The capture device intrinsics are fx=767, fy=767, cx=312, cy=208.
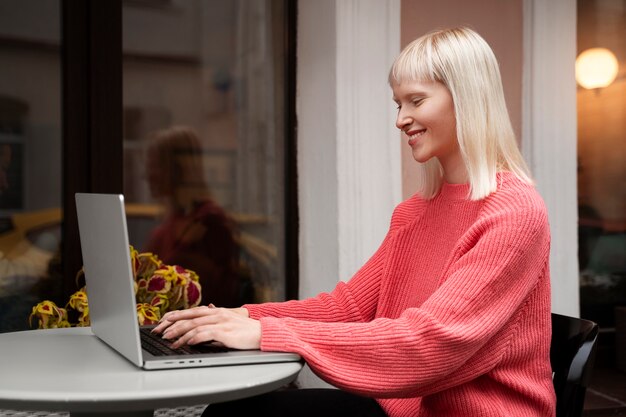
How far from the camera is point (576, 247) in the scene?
3029 millimetres

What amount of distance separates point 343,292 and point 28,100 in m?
1.45

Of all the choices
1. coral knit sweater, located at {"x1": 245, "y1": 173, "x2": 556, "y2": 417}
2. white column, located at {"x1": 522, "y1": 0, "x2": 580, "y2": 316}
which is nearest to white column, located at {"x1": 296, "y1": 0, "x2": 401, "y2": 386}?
white column, located at {"x1": 522, "y1": 0, "x2": 580, "y2": 316}

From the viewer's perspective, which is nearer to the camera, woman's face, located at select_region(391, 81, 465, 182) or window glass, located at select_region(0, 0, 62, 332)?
woman's face, located at select_region(391, 81, 465, 182)

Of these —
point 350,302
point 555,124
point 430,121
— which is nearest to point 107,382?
point 350,302

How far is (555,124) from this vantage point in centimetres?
298

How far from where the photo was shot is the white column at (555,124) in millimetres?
2963

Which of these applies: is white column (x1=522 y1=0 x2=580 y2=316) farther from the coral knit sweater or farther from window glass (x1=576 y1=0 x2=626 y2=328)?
the coral knit sweater

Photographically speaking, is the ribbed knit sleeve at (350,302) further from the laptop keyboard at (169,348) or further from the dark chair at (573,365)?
the dark chair at (573,365)

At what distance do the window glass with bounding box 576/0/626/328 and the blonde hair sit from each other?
186cm

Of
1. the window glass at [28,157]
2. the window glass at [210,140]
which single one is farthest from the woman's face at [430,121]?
the window glass at [28,157]

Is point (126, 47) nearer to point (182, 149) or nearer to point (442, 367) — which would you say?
point (182, 149)

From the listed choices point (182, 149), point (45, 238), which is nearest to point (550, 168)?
point (182, 149)

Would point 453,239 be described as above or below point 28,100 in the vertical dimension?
below

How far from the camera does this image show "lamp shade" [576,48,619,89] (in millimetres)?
3271
